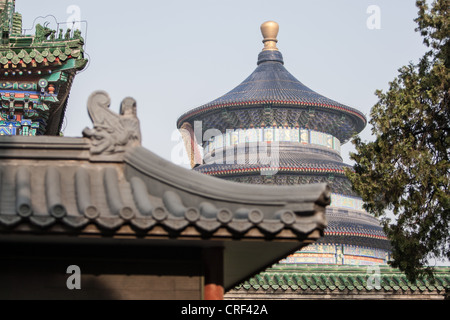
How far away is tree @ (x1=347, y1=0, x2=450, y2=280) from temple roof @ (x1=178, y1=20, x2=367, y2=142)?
86.9 feet

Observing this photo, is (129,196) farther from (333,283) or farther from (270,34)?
(270,34)

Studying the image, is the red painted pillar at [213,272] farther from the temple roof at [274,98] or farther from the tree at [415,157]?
the temple roof at [274,98]

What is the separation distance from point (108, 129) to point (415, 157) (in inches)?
347

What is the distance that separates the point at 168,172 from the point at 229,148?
118ft

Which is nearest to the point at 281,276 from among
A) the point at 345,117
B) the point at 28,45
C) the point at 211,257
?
the point at 28,45

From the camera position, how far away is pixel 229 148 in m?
44.8

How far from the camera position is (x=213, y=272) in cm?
880

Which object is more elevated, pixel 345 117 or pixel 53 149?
pixel 345 117

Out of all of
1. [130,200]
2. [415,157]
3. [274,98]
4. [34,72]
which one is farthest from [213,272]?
[274,98]

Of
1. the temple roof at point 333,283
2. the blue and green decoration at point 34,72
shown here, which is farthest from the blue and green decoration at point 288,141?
the blue and green decoration at point 34,72

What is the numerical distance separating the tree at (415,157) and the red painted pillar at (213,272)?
26.1 ft

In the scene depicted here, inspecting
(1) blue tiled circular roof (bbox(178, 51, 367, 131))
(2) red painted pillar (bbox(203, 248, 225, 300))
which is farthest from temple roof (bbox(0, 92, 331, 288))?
(1) blue tiled circular roof (bbox(178, 51, 367, 131))

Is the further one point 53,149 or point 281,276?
point 281,276
